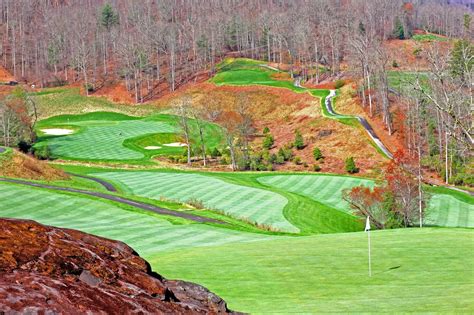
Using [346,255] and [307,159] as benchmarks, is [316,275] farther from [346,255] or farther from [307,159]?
[307,159]

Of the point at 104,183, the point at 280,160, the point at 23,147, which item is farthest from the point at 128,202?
the point at 23,147

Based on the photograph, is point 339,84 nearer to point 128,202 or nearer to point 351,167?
point 351,167

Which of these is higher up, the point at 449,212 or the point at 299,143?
the point at 299,143

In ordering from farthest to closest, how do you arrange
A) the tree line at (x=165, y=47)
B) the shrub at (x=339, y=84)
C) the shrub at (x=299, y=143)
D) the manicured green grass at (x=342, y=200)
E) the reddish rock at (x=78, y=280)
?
the tree line at (x=165, y=47)
the shrub at (x=339, y=84)
the shrub at (x=299, y=143)
the manicured green grass at (x=342, y=200)
the reddish rock at (x=78, y=280)

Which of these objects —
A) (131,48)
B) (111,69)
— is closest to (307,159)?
(131,48)

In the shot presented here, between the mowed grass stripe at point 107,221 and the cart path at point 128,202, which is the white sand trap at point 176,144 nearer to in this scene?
the cart path at point 128,202

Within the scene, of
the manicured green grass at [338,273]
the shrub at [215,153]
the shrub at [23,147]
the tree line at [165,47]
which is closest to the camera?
the manicured green grass at [338,273]

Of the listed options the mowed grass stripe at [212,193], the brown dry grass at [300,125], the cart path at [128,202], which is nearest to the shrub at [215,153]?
the brown dry grass at [300,125]
